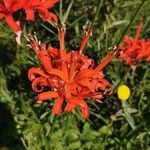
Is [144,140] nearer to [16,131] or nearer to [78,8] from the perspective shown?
[16,131]

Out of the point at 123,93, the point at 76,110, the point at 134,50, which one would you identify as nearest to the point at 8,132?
the point at 76,110

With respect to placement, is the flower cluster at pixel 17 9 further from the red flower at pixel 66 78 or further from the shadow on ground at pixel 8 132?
the shadow on ground at pixel 8 132

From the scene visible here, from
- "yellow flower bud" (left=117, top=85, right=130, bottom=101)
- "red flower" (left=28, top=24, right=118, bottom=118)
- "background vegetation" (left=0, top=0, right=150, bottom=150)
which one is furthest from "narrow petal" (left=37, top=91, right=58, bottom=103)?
"yellow flower bud" (left=117, top=85, right=130, bottom=101)

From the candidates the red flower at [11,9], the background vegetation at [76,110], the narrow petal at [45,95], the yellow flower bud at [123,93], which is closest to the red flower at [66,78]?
the narrow petal at [45,95]

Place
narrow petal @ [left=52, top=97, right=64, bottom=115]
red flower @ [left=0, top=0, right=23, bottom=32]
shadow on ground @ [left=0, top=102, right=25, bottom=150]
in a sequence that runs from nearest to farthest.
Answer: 1. narrow petal @ [left=52, top=97, right=64, bottom=115]
2. red flower @ [left=0, top=0, right=23, bottom=32]
3. shadow on ground @ [left=0, top=102, right=25, bottom=150]

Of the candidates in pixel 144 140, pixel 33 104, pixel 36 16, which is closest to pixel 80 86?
pixel 33 104

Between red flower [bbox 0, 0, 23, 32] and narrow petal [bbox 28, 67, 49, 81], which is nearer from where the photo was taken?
narrow petal [bbox 28, 67, 49, 81]

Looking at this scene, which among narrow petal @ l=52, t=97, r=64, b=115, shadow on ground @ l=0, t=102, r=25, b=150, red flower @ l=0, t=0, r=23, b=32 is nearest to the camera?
narrow petal @ l=52, t=97, r=64, b=115

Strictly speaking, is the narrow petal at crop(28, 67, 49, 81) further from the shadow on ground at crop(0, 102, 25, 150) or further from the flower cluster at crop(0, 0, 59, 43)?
the shadow on ground at crop(0, 102, 25, 150)
